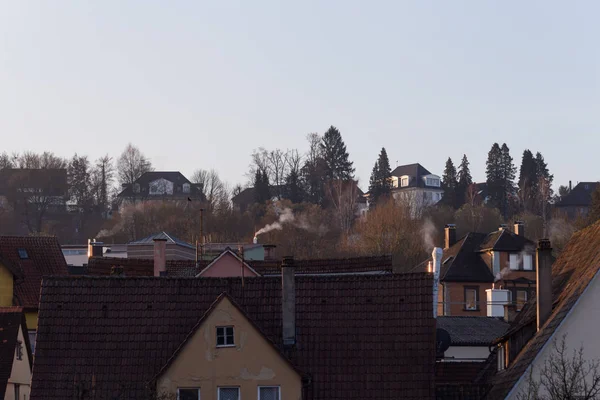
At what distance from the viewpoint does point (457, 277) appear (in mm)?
83875

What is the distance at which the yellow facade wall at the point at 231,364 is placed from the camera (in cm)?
2970

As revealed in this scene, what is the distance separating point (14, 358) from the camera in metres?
43.1

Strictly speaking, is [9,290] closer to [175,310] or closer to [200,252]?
[200,252]

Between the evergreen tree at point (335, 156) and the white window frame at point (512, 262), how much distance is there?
75.2 metres

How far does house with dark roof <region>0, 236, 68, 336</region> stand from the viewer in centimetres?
5553

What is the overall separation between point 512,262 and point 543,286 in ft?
190

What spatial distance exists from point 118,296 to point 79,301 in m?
0.88

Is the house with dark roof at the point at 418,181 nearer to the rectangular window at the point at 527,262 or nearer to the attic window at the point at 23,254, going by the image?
the rectangular window at the point at 527,262

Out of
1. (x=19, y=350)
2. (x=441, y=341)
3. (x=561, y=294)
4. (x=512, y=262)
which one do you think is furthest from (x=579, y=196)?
(x=561, y=294)

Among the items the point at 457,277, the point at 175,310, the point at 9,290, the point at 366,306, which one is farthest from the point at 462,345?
the point at 457,277

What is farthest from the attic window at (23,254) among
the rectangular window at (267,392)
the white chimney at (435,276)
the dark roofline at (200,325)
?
the rectangular window at (267,392)

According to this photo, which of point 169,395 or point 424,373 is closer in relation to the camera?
point 169,395

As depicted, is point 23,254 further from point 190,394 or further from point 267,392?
point 267,392

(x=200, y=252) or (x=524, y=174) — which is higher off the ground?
(x=524, y=174)
